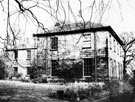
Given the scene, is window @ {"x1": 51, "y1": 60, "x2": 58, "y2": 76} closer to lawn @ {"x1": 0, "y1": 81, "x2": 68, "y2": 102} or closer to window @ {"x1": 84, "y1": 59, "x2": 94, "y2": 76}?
window @ {"x1": 84, "y1": 59, "x2": 94, "y2": 76}

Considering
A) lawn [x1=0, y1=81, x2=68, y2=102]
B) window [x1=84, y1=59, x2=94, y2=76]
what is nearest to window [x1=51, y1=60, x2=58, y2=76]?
window [x1=84, y1=59, x2=94, y2=76]

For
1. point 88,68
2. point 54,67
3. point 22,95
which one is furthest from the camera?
point 54,67

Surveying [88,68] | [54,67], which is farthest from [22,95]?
[54,67]

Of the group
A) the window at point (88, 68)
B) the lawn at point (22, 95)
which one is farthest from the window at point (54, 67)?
the lawn at point (22, 95)

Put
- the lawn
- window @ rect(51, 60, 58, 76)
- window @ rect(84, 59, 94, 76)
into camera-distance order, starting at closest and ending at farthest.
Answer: the lawn < window @ rect(84, 59, 94, 76) < window @ rect(51, 60, 58, 76)

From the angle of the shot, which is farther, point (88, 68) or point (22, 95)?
point (88, 68)

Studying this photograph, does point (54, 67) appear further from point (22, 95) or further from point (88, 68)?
point (22, 95)

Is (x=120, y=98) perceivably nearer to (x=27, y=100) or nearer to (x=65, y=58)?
(x=27, y=100)

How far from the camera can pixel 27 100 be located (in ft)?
30.5

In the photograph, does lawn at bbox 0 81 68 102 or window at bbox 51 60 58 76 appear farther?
window at bbox 51 60 58 76

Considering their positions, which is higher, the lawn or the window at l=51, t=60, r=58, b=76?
the window at l=51, t=60, r=58, b=76

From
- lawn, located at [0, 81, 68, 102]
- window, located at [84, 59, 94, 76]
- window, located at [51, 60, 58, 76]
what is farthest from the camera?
window, located at [51, 60, 58, 76]

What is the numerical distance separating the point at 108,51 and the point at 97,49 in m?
1.21

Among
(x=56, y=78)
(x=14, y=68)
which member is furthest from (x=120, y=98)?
(x=14, y=68)
